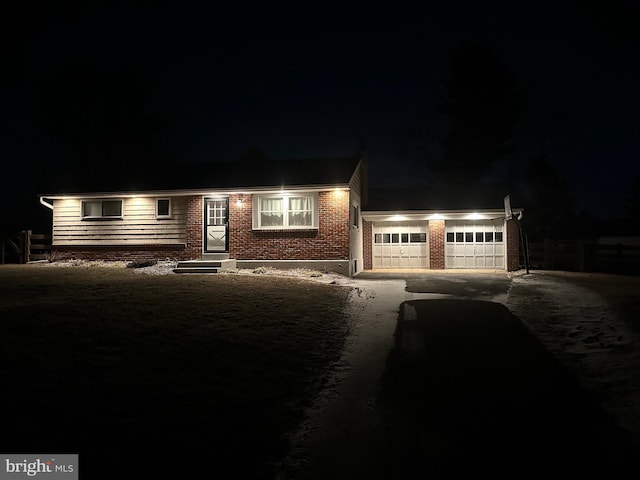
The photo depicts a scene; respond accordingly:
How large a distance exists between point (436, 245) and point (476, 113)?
2244 cm

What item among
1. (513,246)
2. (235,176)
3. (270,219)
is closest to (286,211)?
(270,219)

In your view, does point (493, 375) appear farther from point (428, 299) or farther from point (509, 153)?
point (509, 153)

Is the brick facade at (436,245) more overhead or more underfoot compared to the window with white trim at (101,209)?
more underfoot

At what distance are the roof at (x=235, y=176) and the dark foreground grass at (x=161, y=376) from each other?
24.2 feet

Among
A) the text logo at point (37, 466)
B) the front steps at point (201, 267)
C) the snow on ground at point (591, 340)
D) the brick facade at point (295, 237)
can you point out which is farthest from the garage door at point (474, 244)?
the text logo at point (37, 466)

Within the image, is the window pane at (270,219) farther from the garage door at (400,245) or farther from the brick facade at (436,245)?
the brick facade at (436,245)

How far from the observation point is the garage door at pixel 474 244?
1877 centimetres

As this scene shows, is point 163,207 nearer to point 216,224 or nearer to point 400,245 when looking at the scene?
point 216,224

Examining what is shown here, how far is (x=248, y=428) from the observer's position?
12.5 feet

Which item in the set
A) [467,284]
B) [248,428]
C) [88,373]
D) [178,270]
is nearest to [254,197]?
[178,270]

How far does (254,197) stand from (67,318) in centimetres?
961

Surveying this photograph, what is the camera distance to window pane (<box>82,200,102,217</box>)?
17.5 m

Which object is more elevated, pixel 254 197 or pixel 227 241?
pixel 254 197

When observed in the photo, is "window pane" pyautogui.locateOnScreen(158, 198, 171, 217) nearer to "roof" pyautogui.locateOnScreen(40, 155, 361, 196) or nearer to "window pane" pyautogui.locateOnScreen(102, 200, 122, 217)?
"roof" pyautogui.locateOnScreen(40, 155, 361, 196)
